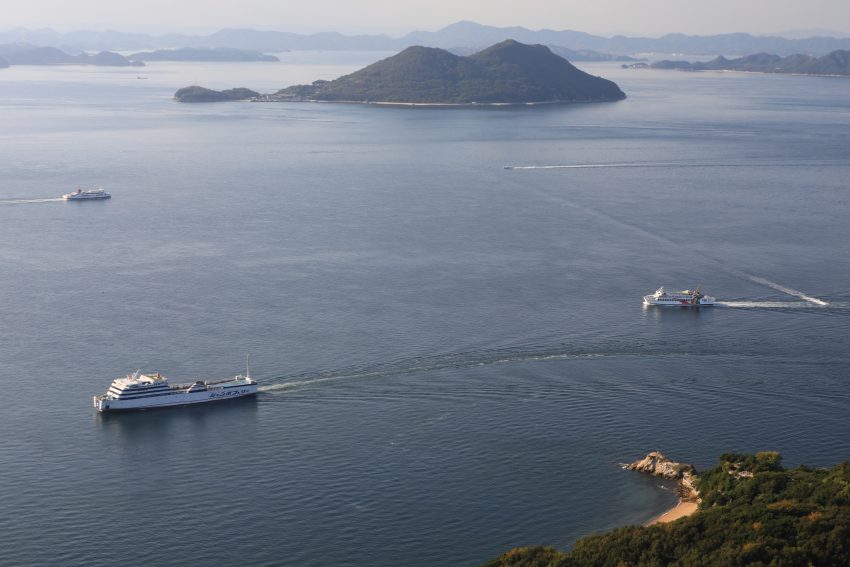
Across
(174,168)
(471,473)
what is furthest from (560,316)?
(174,168)

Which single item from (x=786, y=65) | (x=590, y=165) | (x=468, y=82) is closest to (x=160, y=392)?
(x=590, y=165)

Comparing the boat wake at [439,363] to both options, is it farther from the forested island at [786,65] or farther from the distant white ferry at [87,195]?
the forested island at [786,65]

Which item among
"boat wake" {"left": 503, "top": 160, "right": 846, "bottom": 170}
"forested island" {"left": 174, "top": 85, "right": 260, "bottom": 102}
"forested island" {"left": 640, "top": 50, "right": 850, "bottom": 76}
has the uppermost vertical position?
"forested island" {"left": 640, "top": 50, "right": 850, "bottom": 76}

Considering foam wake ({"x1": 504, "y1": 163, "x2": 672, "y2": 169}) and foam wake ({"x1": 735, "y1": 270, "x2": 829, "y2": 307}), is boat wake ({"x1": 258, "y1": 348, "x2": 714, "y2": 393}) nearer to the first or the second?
foam wake ({"x1": 735, "y1": 270, "x2": 829, "y2": 307})

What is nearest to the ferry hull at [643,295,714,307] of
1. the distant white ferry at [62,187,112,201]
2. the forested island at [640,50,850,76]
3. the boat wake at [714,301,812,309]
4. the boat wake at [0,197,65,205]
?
the boat wake at [714,301,812,309]

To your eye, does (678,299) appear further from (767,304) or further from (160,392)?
(160,392)

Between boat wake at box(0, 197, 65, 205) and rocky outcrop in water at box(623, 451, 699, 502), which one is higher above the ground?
boat wake at box(0, 197, 65, 205)

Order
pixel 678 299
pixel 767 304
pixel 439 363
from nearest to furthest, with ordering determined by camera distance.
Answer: pixel 439 363, pixel 767 304, pixel 678 299

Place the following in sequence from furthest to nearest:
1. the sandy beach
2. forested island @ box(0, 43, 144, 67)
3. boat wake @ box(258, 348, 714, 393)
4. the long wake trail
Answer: forested island @ box(0, 43, 144, 67), the long wake trail, boat wake @ box(258, 348, 714, 393), the sandy beach

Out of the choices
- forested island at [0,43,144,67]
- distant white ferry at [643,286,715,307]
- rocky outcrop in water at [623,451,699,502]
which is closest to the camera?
rocky outcrop in water at [623,451,699,502]
